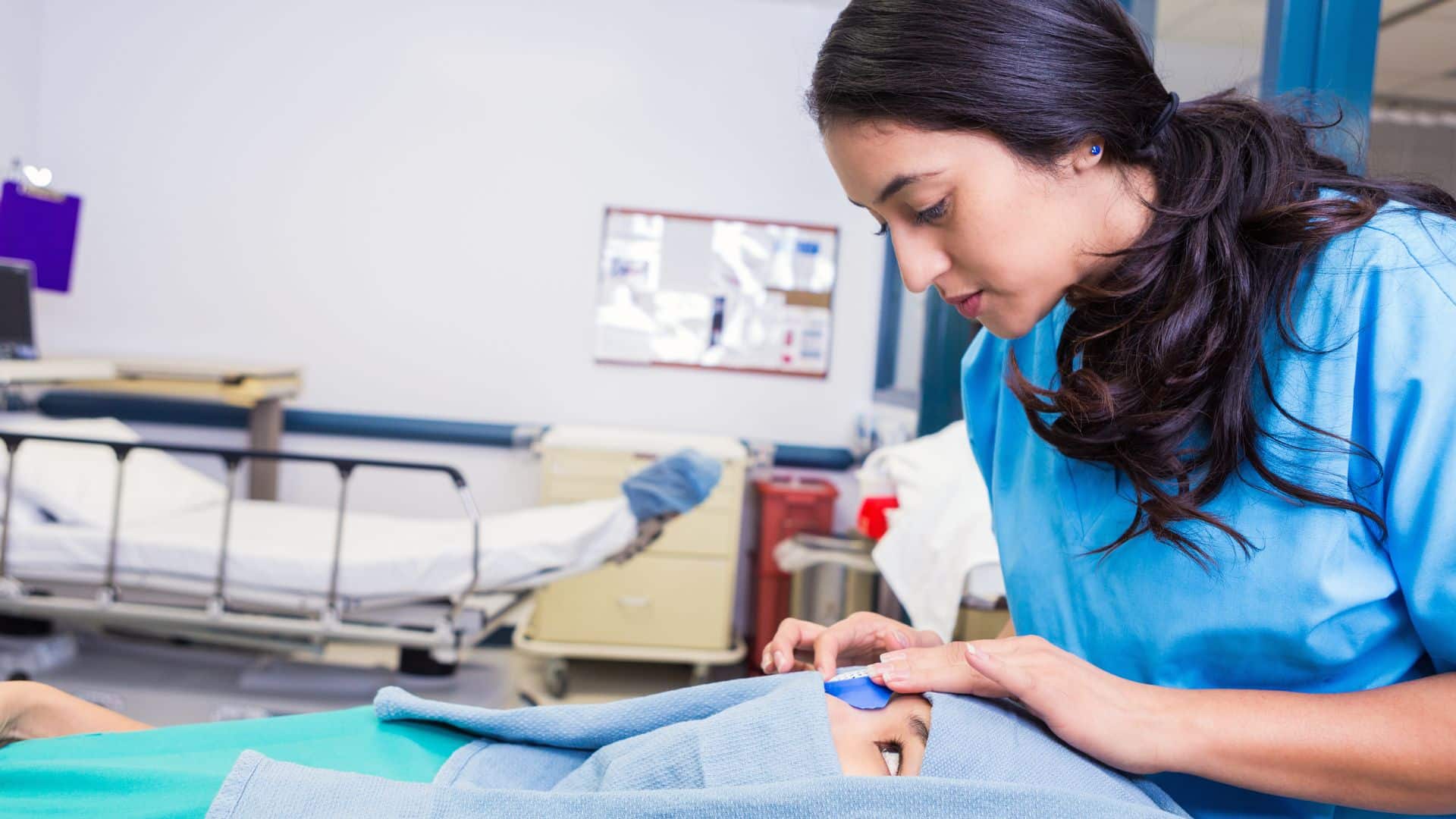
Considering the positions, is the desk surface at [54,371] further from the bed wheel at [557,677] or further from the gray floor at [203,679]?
the bed wheel at [557,677]

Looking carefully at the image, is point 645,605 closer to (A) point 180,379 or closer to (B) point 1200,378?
(A) point 180,379

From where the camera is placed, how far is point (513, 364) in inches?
164

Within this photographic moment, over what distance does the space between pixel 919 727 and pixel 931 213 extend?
463mm

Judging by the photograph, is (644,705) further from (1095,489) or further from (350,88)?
(350,88)

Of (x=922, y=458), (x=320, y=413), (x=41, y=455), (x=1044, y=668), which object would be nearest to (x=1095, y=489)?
(x=1044, y=668)

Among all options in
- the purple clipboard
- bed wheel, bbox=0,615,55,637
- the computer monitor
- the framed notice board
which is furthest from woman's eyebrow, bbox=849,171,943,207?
the purple clipboard

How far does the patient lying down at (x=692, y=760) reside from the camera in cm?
78

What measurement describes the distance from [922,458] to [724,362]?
1748 mm

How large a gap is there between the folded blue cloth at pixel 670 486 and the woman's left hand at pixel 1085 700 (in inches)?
69.5

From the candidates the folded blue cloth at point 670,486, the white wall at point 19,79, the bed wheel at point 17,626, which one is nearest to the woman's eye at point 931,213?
the folded blue cloth at point 670,486

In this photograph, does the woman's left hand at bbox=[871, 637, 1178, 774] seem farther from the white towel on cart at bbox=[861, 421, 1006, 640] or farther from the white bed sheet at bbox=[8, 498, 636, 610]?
the white bed sheet at bbox=[8, 498, 636, 610]

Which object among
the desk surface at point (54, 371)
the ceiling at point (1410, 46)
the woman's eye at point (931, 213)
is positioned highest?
the ceiling at point (1410, 46)

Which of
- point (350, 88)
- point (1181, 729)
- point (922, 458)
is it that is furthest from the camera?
point (350, 88)

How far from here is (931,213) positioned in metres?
0.93
